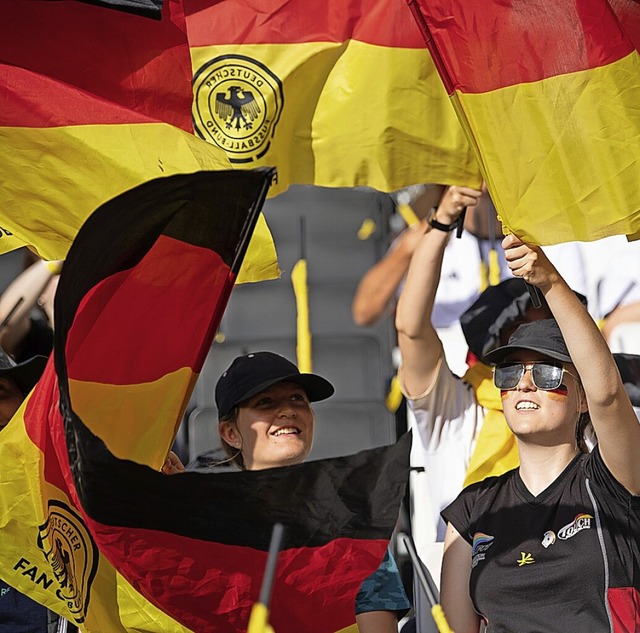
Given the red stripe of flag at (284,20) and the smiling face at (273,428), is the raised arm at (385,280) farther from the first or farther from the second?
the smiling face at (273,428)

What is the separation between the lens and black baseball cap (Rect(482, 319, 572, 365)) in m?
3.50

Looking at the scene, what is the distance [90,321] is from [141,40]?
1.25 metres

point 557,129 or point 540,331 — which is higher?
point 557,129

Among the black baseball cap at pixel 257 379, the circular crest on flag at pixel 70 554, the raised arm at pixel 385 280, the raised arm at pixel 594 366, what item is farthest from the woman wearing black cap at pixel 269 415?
the raised arm at pixel 385 280

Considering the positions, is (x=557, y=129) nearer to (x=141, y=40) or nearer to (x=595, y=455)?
(x=595, y=455)

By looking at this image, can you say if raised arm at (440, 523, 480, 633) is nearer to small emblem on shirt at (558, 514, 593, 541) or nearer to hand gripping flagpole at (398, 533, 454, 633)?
hand gripping flagpole at (398, 533, 454, 633)

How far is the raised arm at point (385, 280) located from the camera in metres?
5.70

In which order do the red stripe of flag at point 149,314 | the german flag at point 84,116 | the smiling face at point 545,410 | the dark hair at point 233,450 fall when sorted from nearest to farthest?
the red stripe of flag at point 149,314
the smiling face at point 545,410
the dark hair at point 233,450
the german flag at point 84,116

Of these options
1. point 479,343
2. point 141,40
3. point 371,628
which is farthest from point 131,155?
point 371,628

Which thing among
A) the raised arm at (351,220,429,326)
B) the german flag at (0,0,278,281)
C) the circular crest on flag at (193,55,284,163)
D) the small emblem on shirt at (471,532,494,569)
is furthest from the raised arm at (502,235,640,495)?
the raised arm at (351,220,429,326)

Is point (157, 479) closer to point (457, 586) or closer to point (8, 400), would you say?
point (457, 586)

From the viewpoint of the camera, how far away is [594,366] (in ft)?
→ 10.3

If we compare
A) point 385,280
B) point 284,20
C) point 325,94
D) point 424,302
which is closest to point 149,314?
point 424,302

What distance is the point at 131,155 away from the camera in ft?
13.1
